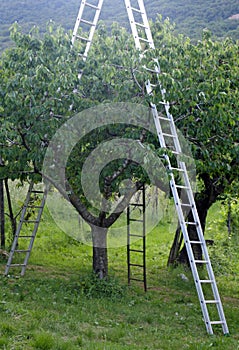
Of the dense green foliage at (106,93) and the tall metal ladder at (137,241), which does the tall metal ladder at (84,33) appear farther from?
the tall metal ladder at (137,241)

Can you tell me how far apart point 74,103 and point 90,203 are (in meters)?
2.60

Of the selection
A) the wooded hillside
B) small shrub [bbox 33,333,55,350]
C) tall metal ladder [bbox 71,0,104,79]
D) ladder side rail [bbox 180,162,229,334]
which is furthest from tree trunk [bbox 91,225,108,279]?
the wooded hillside

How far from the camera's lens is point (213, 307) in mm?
10555

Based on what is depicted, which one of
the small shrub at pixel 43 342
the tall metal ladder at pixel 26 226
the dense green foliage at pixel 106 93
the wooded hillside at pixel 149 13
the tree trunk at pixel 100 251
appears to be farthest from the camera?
the wooded hillside at pixel 149 13

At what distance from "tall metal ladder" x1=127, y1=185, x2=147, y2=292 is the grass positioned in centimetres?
33

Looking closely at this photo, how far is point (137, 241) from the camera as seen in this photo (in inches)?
870

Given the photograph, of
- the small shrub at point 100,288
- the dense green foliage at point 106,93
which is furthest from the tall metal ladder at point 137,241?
the dense green foliage at point 106,93

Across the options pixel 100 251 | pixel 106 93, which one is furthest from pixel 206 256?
pixel 106 93

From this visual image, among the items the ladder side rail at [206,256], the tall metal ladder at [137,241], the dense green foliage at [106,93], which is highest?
the dense green foliage at [106,93]

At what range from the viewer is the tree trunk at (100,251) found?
11.4m

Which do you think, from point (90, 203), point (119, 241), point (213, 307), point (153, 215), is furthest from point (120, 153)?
point (153, 215)

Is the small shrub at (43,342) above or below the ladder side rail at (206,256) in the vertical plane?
below

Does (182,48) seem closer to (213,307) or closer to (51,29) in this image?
(51,29)

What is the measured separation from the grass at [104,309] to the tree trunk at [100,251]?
0.76 ft
